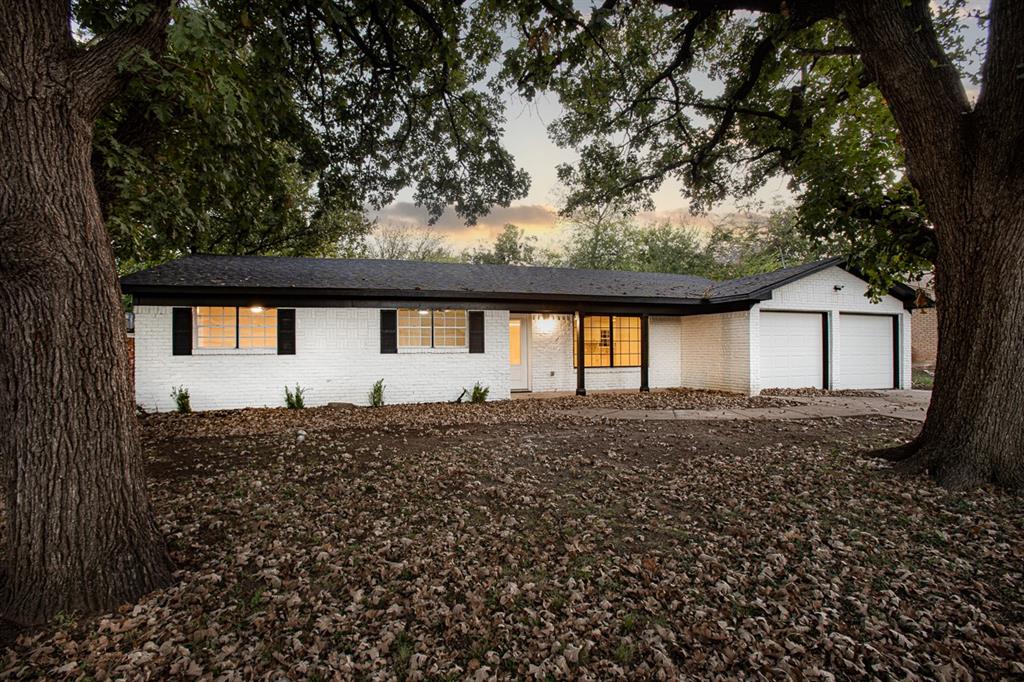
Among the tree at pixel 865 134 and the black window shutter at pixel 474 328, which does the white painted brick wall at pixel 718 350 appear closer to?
the tree at pixel 865 134

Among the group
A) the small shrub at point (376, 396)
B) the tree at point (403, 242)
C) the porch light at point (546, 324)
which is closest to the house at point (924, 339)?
the porch light at point (546, 324)

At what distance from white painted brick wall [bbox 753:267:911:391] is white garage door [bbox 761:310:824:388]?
10.7 inches

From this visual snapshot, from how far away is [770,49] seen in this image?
7.04 metres

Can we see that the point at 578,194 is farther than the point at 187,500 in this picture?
Yes

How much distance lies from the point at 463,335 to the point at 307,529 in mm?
7714

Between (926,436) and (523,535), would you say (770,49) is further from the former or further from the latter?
(523,535)

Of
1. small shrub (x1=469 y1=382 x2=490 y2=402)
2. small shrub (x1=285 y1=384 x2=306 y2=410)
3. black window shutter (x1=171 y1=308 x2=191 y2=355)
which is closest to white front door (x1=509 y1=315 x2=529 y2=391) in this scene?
small shrub (x1=469 y1=382 x2=490 y2=402)

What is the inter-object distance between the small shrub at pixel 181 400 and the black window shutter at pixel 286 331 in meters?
1.92

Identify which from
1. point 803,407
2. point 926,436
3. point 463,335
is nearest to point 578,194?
point 463,335

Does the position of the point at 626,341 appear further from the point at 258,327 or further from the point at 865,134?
the point at 258,327

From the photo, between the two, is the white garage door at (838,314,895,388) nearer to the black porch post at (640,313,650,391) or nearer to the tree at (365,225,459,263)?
the black porch post at (640,313,650,391)

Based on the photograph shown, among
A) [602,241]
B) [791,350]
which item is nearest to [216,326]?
[791,350]

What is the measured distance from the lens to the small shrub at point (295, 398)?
957 centimetres

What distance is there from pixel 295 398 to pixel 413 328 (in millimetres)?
3002
